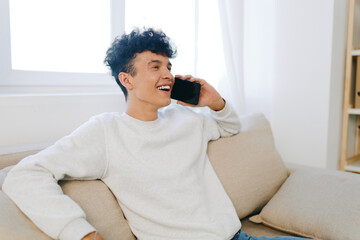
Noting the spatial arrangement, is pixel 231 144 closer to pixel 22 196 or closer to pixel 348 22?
pixel 22 196

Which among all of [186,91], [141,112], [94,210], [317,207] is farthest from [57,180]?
[317,207]

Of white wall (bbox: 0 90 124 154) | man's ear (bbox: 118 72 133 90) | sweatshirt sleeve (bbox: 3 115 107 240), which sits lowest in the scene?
sweatshirt sleeve (bbox: 3 115 107 240)

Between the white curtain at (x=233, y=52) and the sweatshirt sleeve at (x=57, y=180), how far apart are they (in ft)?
4.07

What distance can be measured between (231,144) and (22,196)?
884 mm

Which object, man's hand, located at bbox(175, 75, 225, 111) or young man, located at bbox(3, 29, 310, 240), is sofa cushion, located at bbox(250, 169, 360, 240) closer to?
young man, located at bbox(3, 29, 310, 240)

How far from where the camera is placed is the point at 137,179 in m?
1.12

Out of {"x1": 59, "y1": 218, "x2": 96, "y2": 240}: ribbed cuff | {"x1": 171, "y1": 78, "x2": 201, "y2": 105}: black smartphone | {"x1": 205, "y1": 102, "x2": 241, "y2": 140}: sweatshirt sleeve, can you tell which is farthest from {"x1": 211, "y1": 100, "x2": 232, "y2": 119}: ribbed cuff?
{"x1": 59, "y1": 218, "x2": 96, "y2": 240}: ribbed cuff

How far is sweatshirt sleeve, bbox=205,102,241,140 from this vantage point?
1.49 metres

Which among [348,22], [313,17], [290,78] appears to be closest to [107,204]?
[290,78]

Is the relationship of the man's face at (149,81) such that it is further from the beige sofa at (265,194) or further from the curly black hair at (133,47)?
the beige sofa at (265,194)

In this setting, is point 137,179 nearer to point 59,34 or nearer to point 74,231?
point 74,231

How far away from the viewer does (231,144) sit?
1.50m

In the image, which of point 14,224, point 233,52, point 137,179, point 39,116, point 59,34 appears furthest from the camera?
point 233,52

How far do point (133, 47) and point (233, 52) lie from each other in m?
1.04
